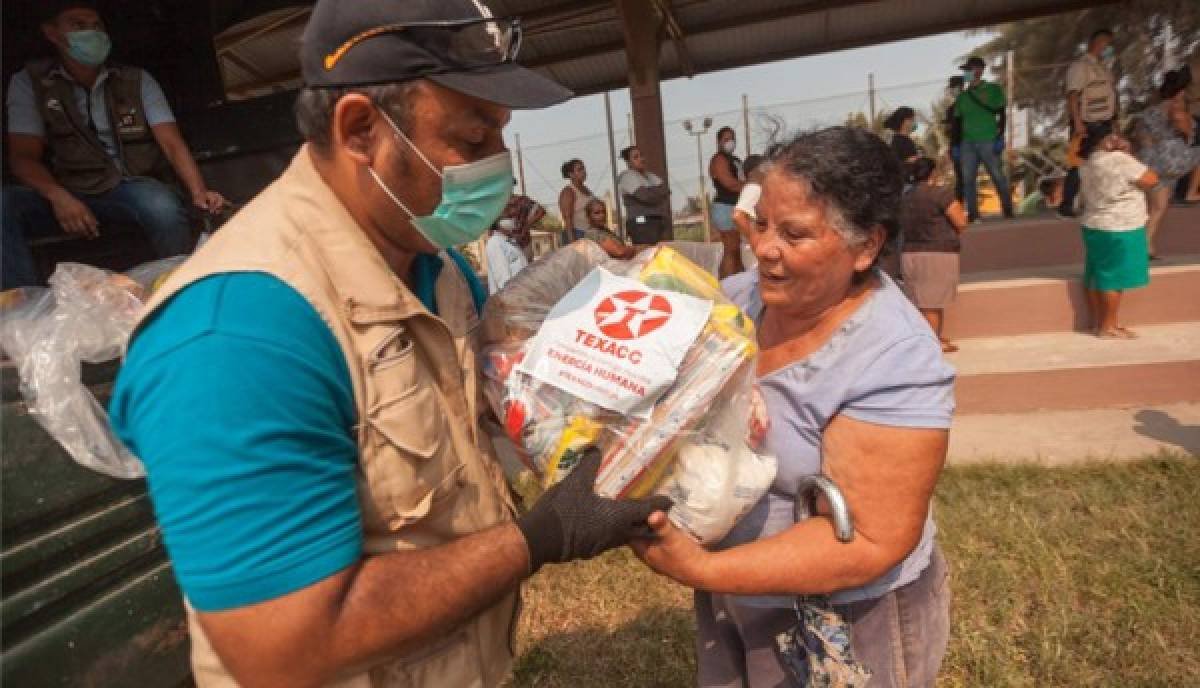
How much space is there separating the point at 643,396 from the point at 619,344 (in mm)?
106

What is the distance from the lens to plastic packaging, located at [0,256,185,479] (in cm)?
152

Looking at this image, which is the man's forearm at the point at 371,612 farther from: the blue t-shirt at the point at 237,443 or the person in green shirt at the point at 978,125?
the person in green shirt at the point at 978,125

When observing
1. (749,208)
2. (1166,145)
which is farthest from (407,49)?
(1166,145)

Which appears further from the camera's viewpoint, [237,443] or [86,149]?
[86,149]

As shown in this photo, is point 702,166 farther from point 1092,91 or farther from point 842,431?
point 842,431

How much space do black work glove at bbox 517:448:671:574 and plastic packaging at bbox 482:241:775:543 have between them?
5 centimetres

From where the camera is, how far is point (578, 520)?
1.17 metres

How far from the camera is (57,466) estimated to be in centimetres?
150

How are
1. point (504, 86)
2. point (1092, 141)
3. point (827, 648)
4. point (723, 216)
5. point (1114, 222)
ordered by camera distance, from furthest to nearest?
point (723, 216)
point (1092, 141)
point (1114, 222)
point (827, 648)
point (504, 86)

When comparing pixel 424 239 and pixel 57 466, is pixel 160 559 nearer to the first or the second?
pixel 57 466

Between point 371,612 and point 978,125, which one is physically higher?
point 978,125

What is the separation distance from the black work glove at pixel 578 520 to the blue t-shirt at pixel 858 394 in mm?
385

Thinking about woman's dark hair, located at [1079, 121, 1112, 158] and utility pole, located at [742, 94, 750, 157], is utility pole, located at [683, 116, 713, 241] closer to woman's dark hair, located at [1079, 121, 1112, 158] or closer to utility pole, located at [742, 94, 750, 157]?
utility pole, located at [742, 94, 750, 157]

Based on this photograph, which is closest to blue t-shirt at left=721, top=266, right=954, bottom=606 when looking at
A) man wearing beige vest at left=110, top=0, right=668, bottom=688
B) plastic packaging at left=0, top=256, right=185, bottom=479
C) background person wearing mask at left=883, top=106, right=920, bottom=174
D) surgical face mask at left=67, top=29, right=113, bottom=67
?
man wearing beige vest at left=110, top=0, right=668, bottom=688
